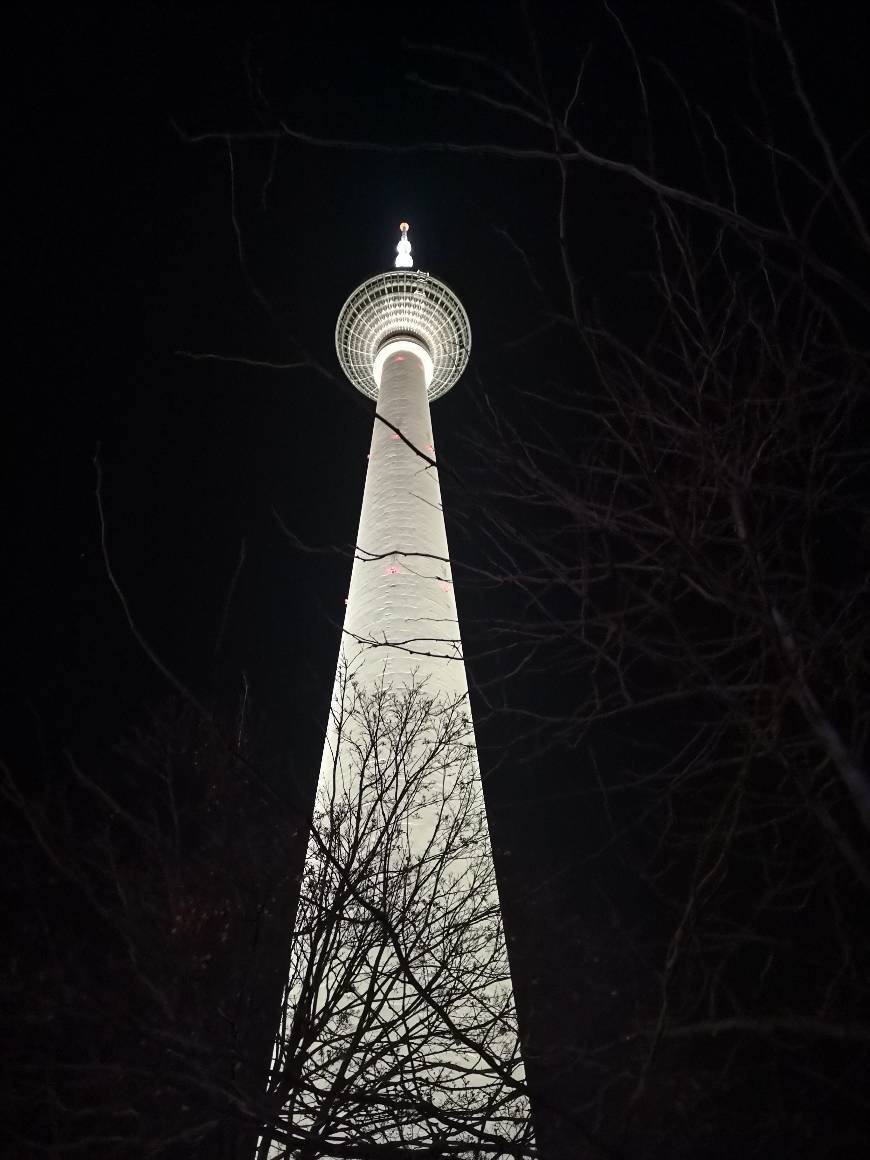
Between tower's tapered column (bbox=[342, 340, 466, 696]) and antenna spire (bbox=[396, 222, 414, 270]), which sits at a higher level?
antenna spire (bbox=[396, 222, 414, 270])

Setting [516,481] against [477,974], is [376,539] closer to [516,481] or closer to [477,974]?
[477,974]

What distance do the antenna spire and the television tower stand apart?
1380cm

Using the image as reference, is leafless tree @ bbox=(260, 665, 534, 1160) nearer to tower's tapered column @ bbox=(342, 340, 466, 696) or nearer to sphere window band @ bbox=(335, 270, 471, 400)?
tower's tapered column @ bbox=(342, 340, 466, 696)

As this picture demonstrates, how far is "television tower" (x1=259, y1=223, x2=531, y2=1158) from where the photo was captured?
23.4ft

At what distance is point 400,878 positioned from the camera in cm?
949

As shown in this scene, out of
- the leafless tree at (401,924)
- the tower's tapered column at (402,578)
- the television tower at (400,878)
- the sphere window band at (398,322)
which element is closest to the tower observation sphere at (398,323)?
the sphere window band at (398,322)

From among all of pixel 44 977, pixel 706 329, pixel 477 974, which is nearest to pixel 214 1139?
pixel 44 977

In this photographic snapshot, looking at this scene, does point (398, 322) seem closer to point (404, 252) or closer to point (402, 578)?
point (404, 252)

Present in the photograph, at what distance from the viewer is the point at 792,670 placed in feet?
8.50

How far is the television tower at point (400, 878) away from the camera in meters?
7.13

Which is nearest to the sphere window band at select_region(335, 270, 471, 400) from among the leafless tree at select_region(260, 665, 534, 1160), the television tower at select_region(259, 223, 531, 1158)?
the television tower at select_region(259, 223, 531, 1158)

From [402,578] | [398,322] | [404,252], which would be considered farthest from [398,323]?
[402,578]

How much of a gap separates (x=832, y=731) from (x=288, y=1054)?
20.7ft

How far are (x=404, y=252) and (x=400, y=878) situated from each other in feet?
90.6
